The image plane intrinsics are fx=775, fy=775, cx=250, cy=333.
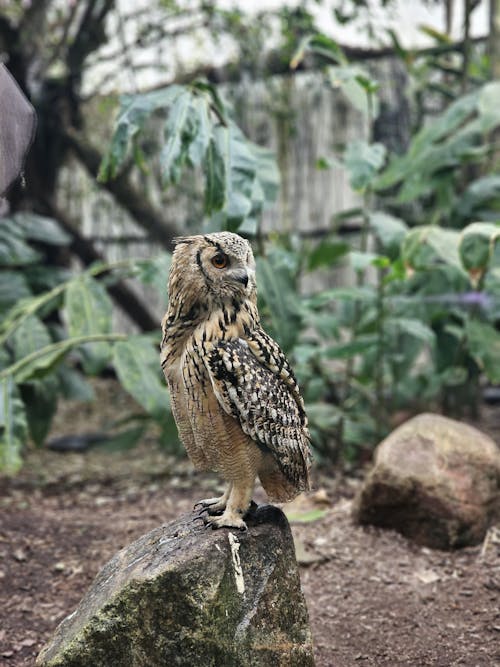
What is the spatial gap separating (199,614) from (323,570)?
4.91ft

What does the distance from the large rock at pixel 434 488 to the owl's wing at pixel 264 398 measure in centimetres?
138

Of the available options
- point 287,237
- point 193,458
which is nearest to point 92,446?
point 287,237

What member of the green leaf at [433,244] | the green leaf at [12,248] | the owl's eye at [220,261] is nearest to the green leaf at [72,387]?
the green leaf at [12,248]

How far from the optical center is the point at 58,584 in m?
3.63

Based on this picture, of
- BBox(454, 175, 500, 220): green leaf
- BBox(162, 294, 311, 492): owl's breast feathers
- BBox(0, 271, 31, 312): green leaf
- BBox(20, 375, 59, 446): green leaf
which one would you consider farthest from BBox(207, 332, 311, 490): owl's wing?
BBox(0, 271, 31, 312): green leaf

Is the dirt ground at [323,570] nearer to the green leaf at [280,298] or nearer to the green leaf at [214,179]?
the green leaf at [280,298]

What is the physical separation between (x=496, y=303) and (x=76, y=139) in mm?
4187

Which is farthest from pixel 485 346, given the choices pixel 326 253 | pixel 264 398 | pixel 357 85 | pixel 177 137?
pixel 264 398

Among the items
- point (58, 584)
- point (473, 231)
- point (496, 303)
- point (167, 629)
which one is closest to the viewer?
point (167, 629)

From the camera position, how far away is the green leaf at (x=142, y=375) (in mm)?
4785

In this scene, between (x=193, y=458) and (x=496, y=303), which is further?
(x=496, y=303)

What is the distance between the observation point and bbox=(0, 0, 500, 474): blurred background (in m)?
4.55

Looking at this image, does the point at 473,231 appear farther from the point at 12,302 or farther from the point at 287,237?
the point at 12,302

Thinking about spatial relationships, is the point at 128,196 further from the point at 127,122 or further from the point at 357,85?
the point at 127,122
